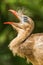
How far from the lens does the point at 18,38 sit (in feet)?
12.6

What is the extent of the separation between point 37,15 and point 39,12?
0.07m

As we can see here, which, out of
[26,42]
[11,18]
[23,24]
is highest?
[23,24]

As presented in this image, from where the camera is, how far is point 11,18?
509 cm

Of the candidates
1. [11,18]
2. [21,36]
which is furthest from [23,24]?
[11,18]

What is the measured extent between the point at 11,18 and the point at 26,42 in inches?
48.0

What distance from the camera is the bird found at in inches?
150

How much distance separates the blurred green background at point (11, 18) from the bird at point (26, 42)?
0.87 metres

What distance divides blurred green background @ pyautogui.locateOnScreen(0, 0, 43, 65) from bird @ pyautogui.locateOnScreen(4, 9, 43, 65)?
868mm

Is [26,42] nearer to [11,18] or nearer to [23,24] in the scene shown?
[23,24]

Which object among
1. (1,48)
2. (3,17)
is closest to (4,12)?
(3,17)

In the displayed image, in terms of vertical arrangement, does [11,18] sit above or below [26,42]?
below

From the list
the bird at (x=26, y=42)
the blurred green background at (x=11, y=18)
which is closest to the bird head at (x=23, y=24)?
the bird at (x=26, y=42)

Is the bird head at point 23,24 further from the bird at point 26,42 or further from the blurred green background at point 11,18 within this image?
the blurred green background at point 11,18

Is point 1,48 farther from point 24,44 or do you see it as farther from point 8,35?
point 24,44
